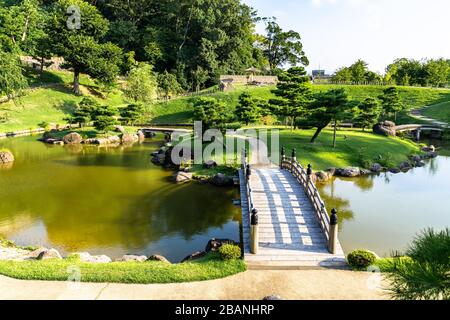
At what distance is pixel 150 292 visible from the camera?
10.4m

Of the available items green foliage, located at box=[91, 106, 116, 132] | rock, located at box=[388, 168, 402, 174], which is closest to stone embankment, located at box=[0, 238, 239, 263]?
rock, located at box=[388, 168, 402, 174]

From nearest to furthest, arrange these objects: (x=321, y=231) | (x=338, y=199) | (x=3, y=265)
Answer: (x=3, y=265) < (x=321, y=231) < (x=338, y=199)

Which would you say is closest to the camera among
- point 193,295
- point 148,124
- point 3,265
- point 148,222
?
point 193,295

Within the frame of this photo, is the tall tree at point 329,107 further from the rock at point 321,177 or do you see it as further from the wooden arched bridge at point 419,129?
the wooden arched bridge at point 419,129

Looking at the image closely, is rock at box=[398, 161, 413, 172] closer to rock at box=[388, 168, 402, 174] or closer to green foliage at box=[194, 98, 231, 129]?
rock at box=[388, 168, 402, 174]

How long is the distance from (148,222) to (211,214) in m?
3.47

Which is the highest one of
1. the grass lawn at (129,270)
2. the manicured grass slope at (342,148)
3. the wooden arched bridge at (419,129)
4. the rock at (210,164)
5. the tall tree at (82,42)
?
the tall tree at (82,42)

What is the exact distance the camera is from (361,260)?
463 inches

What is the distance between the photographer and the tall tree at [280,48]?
273ft

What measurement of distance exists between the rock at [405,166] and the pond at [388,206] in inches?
21.6

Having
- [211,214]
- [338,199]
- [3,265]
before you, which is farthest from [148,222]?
[338,199]

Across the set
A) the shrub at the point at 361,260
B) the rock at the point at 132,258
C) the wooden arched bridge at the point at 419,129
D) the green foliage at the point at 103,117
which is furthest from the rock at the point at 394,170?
the green foliage at the point at 103,117

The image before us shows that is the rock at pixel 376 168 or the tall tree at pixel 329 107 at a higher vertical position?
the tall tree at pixel 329 107
